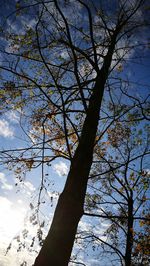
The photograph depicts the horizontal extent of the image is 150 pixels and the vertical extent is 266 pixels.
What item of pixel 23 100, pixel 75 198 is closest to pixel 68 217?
pixel 75 198

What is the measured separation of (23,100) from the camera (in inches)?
324

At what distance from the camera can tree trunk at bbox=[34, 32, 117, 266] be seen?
10.5 ft

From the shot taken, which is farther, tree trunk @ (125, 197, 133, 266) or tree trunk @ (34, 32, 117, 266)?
tree trunk @ (125, 197, 133, 266)

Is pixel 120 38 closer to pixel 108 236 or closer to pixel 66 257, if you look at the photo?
pixel 66 257

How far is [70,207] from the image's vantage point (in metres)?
3.69

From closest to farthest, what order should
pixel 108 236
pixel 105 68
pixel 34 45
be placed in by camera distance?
pixel 105 68, pixel 34 45, pixel 108 236

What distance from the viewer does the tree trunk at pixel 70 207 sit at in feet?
10.5

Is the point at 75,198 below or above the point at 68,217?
above

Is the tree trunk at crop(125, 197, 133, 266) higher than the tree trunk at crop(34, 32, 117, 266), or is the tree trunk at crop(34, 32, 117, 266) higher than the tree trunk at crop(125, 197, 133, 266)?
the tree trunk at crop(125, 197, 133, 266)

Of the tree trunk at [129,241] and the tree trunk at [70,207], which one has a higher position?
the tree trunk at [129,241]

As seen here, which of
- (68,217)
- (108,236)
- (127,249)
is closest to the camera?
(68,217)

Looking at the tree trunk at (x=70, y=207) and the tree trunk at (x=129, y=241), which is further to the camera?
the tree trunk at (x=129, y=241)

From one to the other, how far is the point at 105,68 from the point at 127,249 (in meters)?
9.34

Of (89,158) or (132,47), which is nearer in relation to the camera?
(89,158)
